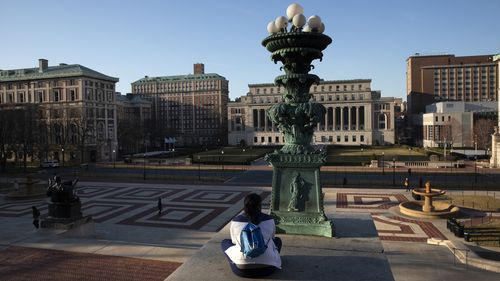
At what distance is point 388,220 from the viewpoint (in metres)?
23.3

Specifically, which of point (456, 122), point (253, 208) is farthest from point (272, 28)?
point (456, 122)

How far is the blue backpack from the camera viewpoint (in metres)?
5.49

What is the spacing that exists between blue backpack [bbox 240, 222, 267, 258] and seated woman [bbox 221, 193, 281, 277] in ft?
0.31

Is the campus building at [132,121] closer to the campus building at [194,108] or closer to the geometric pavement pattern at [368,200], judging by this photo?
the campus building at [194,108]

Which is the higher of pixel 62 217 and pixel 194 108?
pixel 194 108

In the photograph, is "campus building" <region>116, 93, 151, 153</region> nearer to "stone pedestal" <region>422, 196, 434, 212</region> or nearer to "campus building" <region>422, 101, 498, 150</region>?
"stone pedestal" <region>422, 196, 434, 212</region>

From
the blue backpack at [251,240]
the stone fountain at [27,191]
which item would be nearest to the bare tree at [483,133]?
the stone fountain at [27,191]

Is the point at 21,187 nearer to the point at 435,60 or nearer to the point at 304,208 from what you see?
the point at 304,208

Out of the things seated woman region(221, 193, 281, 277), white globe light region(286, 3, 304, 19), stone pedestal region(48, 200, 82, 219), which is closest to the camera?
seated woman region(221, 193, 281, 277)

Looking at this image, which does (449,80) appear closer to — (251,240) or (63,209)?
(63,209)

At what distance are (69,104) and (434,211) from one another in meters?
62.3

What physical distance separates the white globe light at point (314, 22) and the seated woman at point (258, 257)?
4380mm

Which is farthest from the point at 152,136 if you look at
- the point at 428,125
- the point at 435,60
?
the point at 435,60

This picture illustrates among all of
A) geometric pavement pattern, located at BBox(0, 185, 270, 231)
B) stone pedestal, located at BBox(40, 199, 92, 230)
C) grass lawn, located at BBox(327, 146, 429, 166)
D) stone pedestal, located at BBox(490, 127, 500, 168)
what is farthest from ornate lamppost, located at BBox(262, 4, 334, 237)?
stone pedestal, located at BBox(490, 127, 500, 168)
